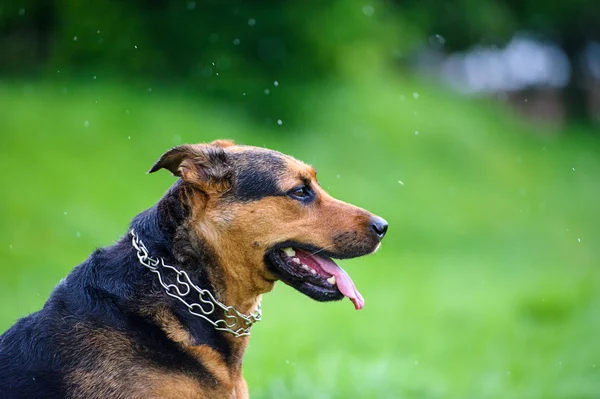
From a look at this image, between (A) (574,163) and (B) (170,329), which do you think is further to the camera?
(A) (574,163)

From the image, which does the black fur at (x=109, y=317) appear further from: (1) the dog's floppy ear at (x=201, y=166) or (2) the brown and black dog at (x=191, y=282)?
(1) the dog's floppy ear at (x=201, y=166)

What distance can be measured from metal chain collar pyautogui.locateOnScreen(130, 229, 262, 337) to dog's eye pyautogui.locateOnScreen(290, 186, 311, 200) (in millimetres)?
814

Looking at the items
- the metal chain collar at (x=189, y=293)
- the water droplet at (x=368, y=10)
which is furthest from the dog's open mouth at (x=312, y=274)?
the water droplet at (x=368, y=10)

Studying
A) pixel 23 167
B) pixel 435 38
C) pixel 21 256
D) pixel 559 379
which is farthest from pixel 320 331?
pixel 435 38

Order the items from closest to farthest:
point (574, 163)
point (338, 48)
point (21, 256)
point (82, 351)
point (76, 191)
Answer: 1. point (82, 351)
2. point (21, 256)
3. point (76, 191)
4. point (338, 48)
5. point (574, 163)

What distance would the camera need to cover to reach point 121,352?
4637 mm

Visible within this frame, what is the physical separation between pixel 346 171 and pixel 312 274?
17.0 meters

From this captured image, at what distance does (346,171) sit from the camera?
875 inches

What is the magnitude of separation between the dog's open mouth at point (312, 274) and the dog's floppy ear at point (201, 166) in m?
0.55

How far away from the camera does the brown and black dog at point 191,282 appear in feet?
15.1

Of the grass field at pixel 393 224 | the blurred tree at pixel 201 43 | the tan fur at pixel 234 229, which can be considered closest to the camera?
the tan fur at pixel 234 229

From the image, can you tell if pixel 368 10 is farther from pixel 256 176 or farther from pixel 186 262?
pixel 186 262

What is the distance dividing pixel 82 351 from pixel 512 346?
7993 mm

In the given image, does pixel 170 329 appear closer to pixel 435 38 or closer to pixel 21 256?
pixel 21 256
